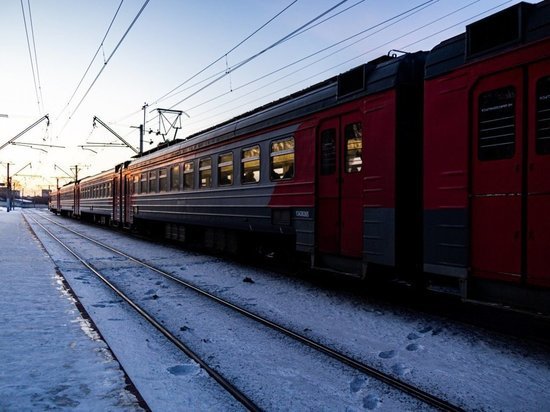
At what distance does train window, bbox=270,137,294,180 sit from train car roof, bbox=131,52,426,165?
0.42 meters

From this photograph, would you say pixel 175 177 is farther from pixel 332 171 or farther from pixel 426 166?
pixel 426 166

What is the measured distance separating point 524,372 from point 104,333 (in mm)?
4417

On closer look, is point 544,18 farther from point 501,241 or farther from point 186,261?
point 186,261

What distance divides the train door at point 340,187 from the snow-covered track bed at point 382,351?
0.89 metres

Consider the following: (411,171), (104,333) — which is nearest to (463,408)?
(411,171)

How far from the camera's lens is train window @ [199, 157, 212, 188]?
1222 cm

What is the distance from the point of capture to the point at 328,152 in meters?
7.75

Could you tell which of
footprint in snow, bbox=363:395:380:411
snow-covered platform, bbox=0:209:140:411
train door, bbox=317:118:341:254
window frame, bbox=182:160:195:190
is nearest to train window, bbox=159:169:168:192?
window frame, bbox=182:160:195:190

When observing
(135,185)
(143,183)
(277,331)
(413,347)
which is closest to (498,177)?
(413,347)

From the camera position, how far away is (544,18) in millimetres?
4574

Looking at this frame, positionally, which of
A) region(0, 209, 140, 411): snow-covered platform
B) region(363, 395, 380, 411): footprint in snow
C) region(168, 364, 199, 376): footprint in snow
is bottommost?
region(168, 364, 199, 376): footprint in snow

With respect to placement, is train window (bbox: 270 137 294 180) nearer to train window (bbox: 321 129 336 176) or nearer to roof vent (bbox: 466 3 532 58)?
train window (bbox: 321 129 336 176)

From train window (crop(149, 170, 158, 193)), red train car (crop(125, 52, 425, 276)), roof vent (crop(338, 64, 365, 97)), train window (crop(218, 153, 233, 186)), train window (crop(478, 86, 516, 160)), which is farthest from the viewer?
train window (crop(149, 170, 158, 193))

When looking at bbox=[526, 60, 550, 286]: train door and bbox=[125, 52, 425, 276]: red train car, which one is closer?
bbox=[526, 60, 550, 286]: train door
